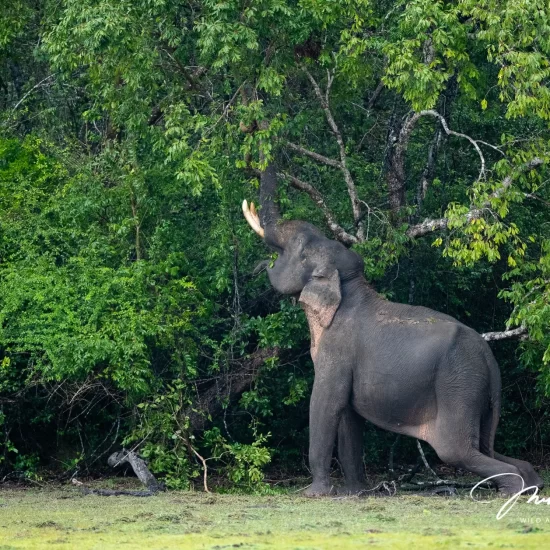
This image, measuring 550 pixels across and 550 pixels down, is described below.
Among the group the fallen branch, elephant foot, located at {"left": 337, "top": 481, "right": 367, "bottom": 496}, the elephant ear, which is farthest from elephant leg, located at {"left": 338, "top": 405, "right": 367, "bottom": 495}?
the fallen branch

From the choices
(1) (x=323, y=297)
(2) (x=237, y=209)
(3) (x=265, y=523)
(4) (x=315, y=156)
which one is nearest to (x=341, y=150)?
(4) (x=315, y=156)

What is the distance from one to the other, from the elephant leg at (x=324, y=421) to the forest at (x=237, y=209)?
2.48ft

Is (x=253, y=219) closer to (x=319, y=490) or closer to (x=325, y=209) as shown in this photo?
(x=325, y=209)

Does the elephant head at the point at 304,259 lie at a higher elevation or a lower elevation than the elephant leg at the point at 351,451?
higher

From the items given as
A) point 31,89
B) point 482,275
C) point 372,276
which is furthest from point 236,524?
point 31,89

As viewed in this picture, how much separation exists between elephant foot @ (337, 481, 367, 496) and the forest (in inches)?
32.7

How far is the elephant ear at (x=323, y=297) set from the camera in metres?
12.4

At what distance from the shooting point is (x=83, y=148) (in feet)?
50.0

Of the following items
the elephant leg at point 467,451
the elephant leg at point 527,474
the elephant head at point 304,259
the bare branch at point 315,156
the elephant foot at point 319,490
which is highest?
the bare branch at point 315,156

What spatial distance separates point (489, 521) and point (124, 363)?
4.58 meters

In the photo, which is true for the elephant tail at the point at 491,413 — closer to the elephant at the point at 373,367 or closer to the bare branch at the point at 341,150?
the elephant at the point at 373,367

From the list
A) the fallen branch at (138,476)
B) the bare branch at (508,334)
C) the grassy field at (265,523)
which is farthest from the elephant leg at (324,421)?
the bare branch at (508,334)

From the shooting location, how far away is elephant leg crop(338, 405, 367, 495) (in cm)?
1252

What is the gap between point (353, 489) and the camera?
12484mm
